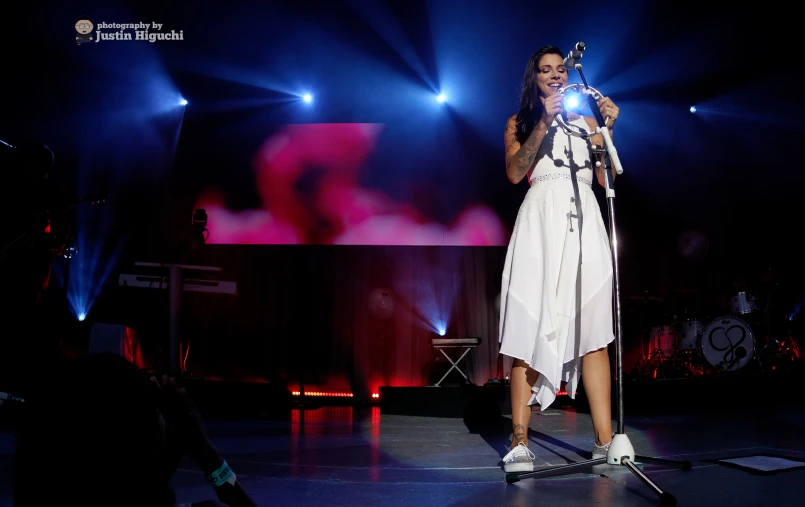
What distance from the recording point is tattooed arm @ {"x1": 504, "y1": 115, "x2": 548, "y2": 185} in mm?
2062

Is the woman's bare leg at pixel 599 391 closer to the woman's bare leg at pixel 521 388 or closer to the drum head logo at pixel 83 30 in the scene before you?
the woman's bare leg at pixel 521 388

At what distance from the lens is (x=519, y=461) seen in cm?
195

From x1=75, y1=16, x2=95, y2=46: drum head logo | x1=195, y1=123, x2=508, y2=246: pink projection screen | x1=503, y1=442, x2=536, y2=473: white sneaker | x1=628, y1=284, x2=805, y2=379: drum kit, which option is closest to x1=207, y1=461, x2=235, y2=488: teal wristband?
x1=503, y1=442, x2=536, y2=473: white sneaker

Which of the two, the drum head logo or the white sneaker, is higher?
the drum head logo

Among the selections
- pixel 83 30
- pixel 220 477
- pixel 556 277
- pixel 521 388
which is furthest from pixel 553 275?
pixel 83 30

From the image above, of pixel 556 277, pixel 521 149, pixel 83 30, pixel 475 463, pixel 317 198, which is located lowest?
pixel 475 463

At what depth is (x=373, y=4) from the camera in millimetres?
5863

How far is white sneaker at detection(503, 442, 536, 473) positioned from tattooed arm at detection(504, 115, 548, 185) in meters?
0.93

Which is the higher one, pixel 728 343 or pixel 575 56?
pixel 575 56

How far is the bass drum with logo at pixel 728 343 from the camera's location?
6453mm

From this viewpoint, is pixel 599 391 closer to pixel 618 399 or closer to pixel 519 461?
pixel 618 399

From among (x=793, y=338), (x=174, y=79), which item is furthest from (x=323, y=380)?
(x=793, y=338)

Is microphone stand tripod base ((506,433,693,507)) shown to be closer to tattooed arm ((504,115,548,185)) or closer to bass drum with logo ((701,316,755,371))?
tattooed arm ((504,115,548,185))

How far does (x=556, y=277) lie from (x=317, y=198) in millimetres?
5656
